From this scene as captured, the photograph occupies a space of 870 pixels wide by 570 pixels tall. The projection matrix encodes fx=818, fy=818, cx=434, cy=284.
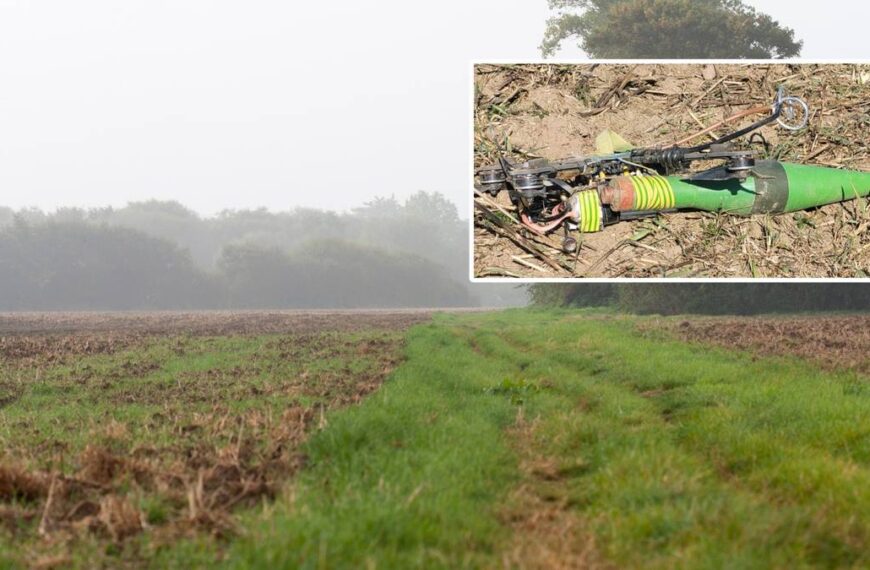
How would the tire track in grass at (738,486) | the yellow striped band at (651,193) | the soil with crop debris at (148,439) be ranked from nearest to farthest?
the tire track in grass at (738,486), the soil with crop debris at (148,439), the yellow striped band at (651,193)

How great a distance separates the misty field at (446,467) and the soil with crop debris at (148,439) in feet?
0.10

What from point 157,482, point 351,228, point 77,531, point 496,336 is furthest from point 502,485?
point 351,228

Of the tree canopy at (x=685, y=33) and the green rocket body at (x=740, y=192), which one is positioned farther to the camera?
the tree canopy at (x=685, y=33)

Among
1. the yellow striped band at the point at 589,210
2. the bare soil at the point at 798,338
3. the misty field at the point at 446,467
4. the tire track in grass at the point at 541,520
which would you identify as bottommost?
the tire track in grass at the point at 541,520

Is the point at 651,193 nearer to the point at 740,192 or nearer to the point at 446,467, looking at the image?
the point at 740,192

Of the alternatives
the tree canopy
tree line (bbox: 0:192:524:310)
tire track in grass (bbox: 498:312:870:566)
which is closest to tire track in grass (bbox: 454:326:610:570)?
tire track in grass (bbox: 498:312:870:566)

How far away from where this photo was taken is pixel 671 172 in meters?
8.53

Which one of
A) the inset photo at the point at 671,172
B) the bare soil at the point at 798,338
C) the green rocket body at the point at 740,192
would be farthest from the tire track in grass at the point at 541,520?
the bare soil at the point at 798,338

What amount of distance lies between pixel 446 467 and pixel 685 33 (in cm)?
4689

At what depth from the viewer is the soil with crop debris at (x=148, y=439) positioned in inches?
244

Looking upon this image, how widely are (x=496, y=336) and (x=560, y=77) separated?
60.5 feet

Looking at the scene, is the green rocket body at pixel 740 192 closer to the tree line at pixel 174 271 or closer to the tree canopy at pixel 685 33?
the tree canopy at pixel 685 33

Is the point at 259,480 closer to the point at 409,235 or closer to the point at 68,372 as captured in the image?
the point at 68,372

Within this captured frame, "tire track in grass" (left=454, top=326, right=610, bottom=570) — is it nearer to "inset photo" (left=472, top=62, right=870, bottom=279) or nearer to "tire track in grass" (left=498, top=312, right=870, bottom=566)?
"tire track in grass" (left=498, top=312, right=870, bottom=566)
